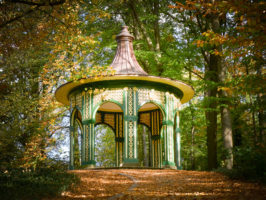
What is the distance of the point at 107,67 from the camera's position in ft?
43.7

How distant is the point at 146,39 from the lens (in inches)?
840

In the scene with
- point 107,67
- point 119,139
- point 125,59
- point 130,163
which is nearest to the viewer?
point 107,67

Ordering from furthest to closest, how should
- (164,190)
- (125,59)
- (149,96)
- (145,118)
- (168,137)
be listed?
(145,118), (125,59), (168,137), (149,96), (164,190)

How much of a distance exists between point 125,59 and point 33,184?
33.9 ft

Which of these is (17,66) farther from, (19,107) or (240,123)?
(240,123)

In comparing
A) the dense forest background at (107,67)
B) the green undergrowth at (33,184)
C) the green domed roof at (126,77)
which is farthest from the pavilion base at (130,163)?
the green undergrowth at (33,184)

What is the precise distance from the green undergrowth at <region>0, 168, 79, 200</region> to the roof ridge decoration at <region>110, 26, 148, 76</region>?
7728 millimetres

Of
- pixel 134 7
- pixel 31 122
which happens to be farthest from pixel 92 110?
pixel 134 7

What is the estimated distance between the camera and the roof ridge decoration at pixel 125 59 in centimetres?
1582

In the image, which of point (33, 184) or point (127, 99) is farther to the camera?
point (127, 99)

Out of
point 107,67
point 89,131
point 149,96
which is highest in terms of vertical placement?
point 107,67

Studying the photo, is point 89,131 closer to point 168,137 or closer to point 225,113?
point 168,137

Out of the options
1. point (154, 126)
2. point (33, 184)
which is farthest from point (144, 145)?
point (33, 184)

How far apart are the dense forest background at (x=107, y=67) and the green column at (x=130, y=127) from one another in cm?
214
